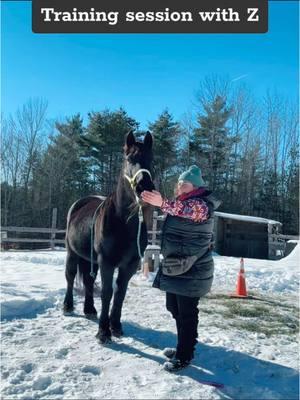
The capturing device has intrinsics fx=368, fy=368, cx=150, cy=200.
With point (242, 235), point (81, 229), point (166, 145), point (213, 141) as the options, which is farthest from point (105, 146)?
point (81, 229)

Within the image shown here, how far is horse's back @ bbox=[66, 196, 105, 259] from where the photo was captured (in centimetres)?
450

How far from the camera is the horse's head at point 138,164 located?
3.32 meters

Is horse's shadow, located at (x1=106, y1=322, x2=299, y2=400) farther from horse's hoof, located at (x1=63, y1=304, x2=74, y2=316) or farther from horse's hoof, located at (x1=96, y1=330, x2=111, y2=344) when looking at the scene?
horse's hoof, located at (x1=63, y1=304, x2=74, y2=316)

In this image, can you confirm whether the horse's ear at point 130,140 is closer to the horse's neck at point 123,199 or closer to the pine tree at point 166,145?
the horse's neck at point 123,199

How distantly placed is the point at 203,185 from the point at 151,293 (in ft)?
10.9

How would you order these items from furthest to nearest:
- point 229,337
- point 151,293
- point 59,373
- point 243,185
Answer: point 243,185 → point 151,293 → point 229,337 → point 59,373

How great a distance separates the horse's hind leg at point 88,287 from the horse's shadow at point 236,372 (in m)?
0.98

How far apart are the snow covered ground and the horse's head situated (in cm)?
153

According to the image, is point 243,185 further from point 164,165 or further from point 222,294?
point 222,294

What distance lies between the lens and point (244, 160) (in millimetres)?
30859

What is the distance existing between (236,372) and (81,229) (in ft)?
8.08

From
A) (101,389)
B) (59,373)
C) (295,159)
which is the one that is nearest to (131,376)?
(101,389)

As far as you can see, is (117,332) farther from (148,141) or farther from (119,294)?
(148,141)

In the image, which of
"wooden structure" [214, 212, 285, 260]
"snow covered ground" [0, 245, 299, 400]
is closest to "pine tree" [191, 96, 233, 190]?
"wooden structure" [214, 212, 285, 260]
